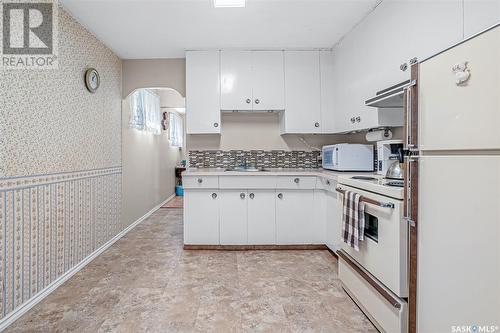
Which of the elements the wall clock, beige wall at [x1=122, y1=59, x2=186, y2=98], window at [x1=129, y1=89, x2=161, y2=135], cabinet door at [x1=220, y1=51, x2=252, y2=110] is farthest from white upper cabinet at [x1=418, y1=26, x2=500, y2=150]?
window at [x1=129, y1=89, x2=161, y2=135]

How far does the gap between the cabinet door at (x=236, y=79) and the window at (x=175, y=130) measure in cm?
352

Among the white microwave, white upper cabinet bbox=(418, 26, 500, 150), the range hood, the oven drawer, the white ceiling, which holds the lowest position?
the oven drawer

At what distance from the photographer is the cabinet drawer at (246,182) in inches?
125

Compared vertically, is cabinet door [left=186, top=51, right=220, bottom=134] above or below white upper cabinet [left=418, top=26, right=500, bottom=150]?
above

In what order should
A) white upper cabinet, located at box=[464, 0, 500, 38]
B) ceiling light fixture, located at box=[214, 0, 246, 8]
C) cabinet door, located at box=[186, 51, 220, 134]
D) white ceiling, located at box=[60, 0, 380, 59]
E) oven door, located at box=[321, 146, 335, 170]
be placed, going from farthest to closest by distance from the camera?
cabinet door, located at box=[186, 51, 220, 134]
oven door, located at box=[321, 146, 335, 170]
white ceiling, located at box=[60, 0, 380, 59]
ceiling light fixture, located at box=[214, 0, 246, 8]
white upper cabinet, located at box=[464, 0, 500, 38]

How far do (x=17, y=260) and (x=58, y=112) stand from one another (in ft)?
3.90

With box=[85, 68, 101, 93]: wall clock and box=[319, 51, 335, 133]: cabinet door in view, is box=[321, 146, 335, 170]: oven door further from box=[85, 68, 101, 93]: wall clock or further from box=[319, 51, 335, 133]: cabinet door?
box=[85, 68, 101, 93]: wall clock

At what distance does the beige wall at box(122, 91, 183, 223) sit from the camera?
3939 millimetres

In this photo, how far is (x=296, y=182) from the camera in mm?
3209

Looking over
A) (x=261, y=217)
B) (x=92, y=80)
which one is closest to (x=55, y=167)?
(x=92, y=80)

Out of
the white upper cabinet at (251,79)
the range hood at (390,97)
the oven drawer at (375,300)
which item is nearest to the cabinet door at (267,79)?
the white upper cabinet at (251,79)

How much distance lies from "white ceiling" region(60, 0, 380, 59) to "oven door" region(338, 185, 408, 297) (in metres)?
1.71

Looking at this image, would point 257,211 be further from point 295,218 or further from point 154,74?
point 154,74

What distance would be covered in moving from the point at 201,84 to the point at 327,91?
60.8 inches
